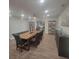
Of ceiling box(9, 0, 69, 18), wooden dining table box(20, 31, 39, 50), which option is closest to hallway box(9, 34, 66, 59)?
wooden dining table box(20, 31, 39, 50)

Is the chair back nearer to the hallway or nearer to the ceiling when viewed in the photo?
the hallway

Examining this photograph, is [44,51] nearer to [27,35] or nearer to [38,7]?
[27,35]

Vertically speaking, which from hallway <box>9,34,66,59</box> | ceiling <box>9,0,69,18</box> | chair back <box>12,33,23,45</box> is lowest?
hallway <box>9,34,66,59</box>

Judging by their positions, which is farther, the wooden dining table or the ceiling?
the wooden dining table

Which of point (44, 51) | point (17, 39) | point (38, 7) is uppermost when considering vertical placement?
point (38, 7)

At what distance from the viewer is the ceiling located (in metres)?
1.38

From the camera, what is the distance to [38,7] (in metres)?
1.50

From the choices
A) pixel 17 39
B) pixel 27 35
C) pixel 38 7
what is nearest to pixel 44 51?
pixel 27 35

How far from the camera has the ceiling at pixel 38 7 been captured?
1.38 metres

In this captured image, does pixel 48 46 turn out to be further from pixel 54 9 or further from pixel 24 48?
pixel 54 9

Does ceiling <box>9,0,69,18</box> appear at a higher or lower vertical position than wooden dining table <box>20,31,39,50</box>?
higher

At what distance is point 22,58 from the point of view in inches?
59.7

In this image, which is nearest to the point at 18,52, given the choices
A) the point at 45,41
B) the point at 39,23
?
the point at 45,41
